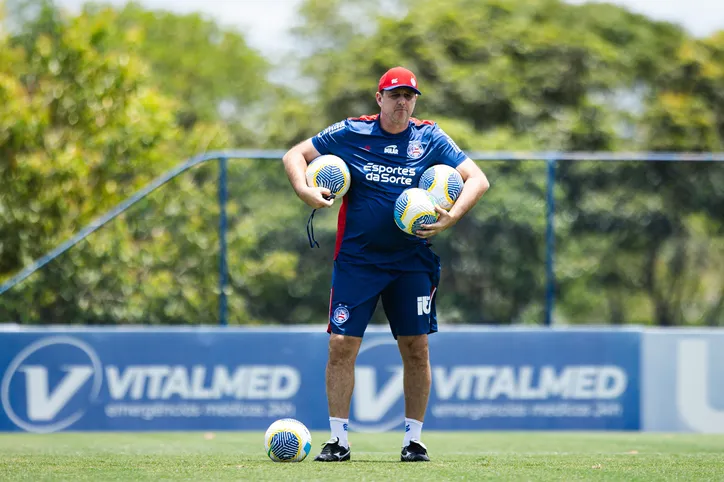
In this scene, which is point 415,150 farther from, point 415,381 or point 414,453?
point 414,453

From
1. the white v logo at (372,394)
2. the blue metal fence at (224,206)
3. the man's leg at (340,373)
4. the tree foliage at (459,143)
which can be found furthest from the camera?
the tree foliage at (459,143)

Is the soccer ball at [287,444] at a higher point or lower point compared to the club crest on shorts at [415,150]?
lower

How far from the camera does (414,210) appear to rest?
6.48 metres

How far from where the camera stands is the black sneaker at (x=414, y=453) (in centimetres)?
665

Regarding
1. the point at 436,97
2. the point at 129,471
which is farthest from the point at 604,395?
the point at 436,97

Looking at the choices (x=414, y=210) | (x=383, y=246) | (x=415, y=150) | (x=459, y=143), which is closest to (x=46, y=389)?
(x=383, y=246)

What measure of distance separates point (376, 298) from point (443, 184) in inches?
31.1

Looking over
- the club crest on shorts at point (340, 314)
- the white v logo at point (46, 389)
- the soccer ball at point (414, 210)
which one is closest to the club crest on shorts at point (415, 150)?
the soccer ball at point (414, 210)

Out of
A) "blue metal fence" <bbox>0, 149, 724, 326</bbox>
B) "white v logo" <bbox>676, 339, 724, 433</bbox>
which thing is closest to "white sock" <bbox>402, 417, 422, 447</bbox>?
"blue metal fence" <bbox>0, 149, 724, 326</bbox>

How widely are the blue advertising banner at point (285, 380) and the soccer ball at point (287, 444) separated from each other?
438 cm

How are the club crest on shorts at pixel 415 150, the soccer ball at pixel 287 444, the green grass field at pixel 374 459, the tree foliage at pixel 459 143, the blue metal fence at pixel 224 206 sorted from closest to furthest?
the green grass field at pixel 374 459 < the soccer ball at pixel 287 444 < the club crest on shorts at pixel 415 150 < the blue metal fence at pixel 224 206 < the tree foliage at pixel 459 143

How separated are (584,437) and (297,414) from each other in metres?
2.77

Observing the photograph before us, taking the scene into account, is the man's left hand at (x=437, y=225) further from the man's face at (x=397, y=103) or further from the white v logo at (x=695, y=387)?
the white v logo at (x=695, y=387)

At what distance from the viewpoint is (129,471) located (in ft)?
19.6
